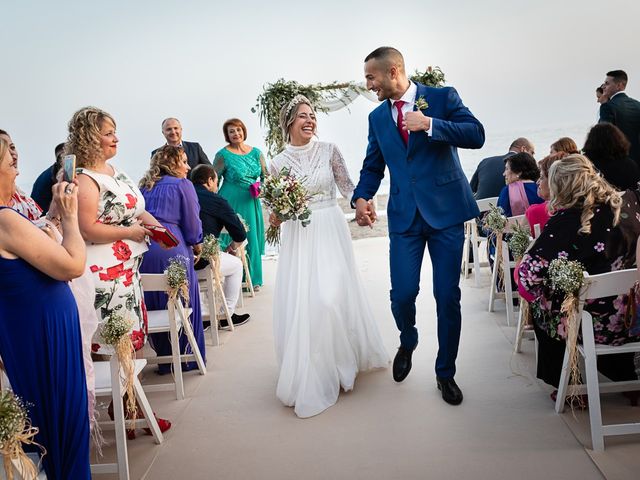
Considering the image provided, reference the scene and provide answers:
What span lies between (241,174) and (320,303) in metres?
3.40

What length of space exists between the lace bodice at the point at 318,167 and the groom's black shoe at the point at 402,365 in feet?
3.54

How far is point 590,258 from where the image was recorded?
9.48 feet

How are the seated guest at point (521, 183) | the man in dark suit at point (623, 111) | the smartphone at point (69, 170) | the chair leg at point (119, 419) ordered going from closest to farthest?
the smartphone at point (69, 170) → the chair leg at point (119, 419) → the seated guest at point (521, 183) → the man in dark suit at point (623, 111)

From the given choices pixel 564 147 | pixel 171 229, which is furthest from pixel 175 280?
pixel 564 147

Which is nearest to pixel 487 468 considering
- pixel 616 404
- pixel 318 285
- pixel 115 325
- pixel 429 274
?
pixel 616 404

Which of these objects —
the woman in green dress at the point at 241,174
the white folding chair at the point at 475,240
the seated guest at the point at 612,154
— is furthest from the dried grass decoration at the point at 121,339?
the woman in green dress at the point at 241,174

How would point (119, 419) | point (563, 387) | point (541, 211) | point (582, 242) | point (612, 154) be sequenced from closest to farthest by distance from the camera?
point (119, 419) → point (582, 242) → point (563, 387) → point (541, 211) → point (612, 154)

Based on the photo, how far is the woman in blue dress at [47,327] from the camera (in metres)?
2.06

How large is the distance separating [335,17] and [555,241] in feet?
30.1

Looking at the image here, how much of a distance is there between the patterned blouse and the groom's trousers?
445 mm

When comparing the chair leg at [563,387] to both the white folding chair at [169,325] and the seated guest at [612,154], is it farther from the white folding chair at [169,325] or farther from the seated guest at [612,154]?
the white folding chair at [169,325]

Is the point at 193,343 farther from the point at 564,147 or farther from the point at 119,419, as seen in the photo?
the point at 564,147

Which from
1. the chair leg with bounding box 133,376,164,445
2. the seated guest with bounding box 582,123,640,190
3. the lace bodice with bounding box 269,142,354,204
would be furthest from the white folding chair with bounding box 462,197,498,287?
the chair leg with bounding box 133,376,164,445

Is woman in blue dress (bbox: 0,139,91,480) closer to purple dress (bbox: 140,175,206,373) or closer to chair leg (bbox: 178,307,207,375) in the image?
chair leg (bbox: 178,307,207,375)
